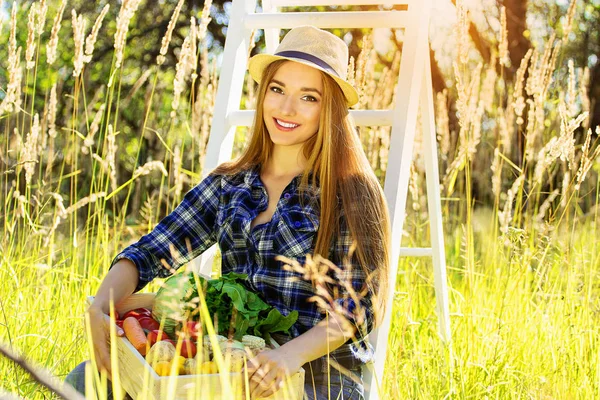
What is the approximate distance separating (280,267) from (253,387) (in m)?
0.55

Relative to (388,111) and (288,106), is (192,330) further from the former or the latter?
(388,111)

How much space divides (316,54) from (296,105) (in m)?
0.16

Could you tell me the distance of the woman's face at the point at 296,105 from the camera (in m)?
2.29

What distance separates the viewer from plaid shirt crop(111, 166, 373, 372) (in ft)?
7.07

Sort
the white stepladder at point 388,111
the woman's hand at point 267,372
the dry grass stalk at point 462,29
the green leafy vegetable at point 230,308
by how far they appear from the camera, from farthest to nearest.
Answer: the dry grass stalk at point 462,29, the white stepladder at point 388,111, the green leafy vegetable at point 230,308, the woman's hand at point 267,372

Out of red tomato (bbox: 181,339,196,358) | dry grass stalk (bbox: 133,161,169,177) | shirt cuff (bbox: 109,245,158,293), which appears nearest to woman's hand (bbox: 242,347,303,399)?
red tomato (bbox: 181,339,196,358)

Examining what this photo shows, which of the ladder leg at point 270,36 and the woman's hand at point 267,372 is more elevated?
the ladder leg at point 270,36

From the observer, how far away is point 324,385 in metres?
2.07

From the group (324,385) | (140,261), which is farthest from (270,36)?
(324,385)

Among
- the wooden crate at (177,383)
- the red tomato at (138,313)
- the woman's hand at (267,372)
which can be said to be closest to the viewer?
the wooden crate at (177,383)

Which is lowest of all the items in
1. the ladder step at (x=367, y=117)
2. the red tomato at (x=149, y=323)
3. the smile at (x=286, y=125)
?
the red tomato at (x=149, y=323)

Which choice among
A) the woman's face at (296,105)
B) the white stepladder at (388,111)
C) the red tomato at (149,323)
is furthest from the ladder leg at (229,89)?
the red tomato at (149,323)

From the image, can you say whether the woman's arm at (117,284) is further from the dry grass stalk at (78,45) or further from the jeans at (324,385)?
the dry grass stalk at (78,45)

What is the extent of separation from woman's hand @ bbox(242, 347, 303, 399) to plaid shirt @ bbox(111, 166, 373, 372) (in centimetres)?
27
